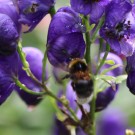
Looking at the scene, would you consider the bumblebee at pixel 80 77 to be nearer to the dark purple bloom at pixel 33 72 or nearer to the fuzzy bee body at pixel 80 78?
the fuzzy bee body at pixel 80 78

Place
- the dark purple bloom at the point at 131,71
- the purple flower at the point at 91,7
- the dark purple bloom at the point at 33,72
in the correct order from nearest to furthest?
the purple flower at the point at 91,7
the dark purple bloom at the point at 131,71
the dark purple bloom at the point at 33,72

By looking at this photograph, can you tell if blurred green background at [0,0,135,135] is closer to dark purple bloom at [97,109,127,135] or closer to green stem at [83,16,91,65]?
dark purple bloom at [97,109,127,135]

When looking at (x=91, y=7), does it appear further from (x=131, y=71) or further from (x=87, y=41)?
(x=131, y=71)

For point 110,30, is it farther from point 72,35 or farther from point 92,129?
point 92,129

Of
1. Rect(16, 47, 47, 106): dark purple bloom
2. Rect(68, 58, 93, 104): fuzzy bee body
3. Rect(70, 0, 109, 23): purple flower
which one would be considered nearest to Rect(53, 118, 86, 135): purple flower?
Rect(16, 47, 47, 106): dark purple bloom

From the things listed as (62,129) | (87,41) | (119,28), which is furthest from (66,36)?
(62,129)

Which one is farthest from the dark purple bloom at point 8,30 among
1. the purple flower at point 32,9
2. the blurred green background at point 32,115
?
the blurred green background at point 32,115
